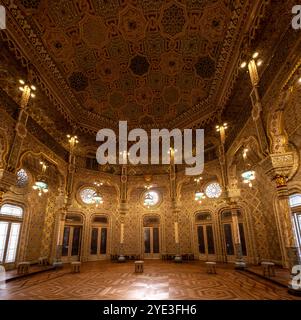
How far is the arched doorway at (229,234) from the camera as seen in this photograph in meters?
11.2

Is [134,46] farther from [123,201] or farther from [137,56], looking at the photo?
[123,201]

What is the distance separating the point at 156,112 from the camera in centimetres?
1209

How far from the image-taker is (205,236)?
42.2 feet

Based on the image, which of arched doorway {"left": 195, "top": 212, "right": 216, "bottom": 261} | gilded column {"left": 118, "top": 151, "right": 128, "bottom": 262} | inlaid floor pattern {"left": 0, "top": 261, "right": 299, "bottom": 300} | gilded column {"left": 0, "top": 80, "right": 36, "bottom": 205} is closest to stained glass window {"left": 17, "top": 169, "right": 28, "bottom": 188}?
gilded column {"left": 0, "top": 80, "right": 36, "bottom": 205}

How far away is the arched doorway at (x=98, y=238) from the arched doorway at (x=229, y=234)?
784cm

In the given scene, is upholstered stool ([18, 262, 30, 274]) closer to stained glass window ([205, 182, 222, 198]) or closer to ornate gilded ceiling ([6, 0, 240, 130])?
ornate gilded ceiling ([6, 0, 240, 130])

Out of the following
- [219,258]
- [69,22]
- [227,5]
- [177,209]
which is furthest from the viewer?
[177,209]

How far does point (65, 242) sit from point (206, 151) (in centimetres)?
1087

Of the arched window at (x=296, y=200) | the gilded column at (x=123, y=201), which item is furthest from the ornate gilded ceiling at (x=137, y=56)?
the gilded column at (x=123, y=201)

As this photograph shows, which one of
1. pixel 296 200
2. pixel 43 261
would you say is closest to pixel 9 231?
pixel 43 261

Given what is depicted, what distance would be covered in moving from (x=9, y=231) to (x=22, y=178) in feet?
9.02

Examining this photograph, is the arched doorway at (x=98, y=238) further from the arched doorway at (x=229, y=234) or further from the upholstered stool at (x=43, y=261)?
the arched doorway at (x=229, y=234)

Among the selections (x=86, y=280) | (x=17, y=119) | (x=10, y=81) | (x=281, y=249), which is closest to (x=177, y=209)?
(x=281, y=249)
